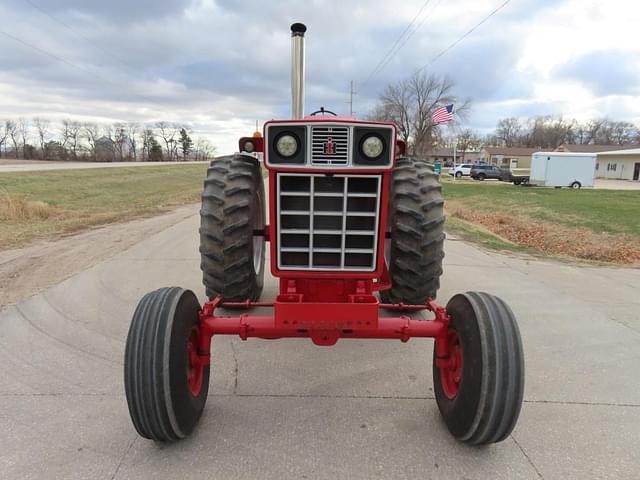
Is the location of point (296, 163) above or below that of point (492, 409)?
above

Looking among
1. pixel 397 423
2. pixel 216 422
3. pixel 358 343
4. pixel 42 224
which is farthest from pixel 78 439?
pixel 42 224

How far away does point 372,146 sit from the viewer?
2.34 meters

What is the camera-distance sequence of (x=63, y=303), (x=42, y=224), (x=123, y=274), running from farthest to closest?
1. (x=42, y=224)
2. (x=123, y=274)
3. (x=63, y=303)

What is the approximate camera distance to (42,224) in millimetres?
9297

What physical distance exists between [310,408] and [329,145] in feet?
5.49

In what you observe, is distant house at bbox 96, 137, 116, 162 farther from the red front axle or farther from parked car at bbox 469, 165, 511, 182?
the red front axle

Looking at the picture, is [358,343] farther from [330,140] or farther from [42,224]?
[42,224]

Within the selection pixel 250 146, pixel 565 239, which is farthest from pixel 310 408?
pixel 565 239

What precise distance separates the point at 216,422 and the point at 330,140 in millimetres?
1820

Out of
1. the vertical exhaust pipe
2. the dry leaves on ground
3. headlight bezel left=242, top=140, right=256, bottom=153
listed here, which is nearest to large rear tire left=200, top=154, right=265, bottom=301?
headlight bezel left=242, top=140, right=256, bottom=153

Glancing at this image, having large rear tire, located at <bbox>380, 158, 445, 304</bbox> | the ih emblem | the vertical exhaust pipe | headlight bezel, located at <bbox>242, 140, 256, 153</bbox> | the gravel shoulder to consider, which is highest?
the vertical exhaust pipe

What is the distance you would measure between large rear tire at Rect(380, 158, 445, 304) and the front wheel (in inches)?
37.0

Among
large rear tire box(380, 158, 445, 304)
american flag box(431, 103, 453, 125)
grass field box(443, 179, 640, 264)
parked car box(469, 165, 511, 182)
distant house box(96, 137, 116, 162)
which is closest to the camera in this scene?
large rear tire box(380, 158, 445, 304)

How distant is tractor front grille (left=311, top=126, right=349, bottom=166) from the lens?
2.30 meters
